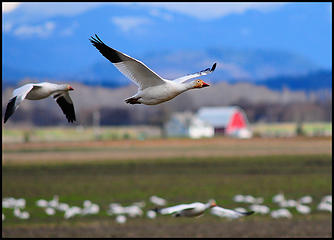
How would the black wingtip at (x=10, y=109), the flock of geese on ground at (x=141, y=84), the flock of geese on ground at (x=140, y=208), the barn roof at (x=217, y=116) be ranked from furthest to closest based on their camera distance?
the barn roof at (x=217, y=116), the flock of geese on ground at (x=140, y=208), the flock of geese on ground at (x=141, y=84), the black wingtip at (x=10, y=109)

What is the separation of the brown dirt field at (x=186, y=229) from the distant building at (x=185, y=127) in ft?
182

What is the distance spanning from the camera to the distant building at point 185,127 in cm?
8194

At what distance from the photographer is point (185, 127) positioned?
82625 mm

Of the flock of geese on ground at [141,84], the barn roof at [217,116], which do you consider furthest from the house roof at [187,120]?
the flock of geese on ground at [141,84]

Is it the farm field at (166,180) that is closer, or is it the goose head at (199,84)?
the goose head at (199,84)

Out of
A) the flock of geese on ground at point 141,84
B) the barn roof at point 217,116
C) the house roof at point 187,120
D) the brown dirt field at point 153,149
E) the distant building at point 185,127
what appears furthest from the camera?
the barn roof at point 217,116

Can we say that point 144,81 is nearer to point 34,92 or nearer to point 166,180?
point 34,92

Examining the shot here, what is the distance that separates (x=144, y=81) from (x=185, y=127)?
77.3 metres

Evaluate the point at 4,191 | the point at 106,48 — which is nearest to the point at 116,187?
the point at 4,191

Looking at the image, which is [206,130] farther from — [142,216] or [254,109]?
[142,216]

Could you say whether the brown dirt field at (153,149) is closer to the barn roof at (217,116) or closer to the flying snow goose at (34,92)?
the barn roof at (217,116)

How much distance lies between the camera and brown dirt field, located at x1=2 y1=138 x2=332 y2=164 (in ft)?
168

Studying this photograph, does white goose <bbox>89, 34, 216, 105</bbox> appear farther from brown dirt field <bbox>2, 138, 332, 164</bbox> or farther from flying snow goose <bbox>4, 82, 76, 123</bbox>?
brown dirt field <bbox>2, 138, 332, 164</bbox>

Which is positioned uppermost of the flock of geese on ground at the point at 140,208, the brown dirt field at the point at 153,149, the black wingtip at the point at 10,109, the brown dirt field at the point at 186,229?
the black wingtip at the point at 10,109
